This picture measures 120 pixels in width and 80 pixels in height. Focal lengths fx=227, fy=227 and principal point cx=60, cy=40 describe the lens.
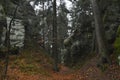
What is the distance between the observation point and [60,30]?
44812 millimetres

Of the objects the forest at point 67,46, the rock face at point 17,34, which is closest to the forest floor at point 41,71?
the forest at point 67,46

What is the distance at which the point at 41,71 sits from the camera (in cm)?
1778

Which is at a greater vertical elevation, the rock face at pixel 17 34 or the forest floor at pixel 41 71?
the rock face at pixel 17 34

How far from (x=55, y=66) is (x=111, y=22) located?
637cm

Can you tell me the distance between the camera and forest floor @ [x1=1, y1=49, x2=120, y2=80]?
13.4 m

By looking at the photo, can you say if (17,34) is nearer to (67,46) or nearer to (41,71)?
(41,71)

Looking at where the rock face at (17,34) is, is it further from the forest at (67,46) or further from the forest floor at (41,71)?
the forest floor at (41,71)

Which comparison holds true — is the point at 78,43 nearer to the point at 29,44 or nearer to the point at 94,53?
the point at 94,53

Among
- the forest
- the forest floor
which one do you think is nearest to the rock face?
the forest

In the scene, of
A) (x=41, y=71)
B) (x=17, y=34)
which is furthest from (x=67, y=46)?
(x=41, y=71)

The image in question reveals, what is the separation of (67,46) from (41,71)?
10383 millimetres

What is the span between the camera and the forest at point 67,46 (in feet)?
46.0

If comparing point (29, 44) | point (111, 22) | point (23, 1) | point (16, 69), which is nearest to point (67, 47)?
point (29, 44)

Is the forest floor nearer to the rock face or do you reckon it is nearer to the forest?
the forest
